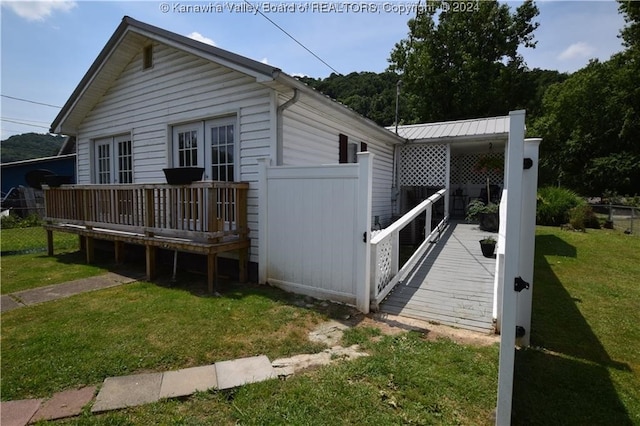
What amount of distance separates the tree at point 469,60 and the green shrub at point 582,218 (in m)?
12.6

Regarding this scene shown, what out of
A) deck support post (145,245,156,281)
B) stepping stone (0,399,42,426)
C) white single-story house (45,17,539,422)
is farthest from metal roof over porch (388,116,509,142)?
stepping stone (0,399,42,426)

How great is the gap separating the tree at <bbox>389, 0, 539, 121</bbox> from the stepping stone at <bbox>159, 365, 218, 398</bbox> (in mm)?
23987

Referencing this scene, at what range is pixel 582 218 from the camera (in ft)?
36.2

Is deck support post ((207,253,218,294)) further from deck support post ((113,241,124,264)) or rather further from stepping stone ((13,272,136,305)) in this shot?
deck support post ((113,241,124,264))

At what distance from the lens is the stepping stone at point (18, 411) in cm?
214

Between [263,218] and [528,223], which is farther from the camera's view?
[263,218]

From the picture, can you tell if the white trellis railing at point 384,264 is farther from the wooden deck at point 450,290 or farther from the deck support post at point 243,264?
the deck support post at point 243,264

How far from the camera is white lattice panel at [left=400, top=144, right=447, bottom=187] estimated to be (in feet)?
31.2

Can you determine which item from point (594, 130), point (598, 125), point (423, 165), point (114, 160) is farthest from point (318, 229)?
point (598, 125)

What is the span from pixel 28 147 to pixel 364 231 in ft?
146

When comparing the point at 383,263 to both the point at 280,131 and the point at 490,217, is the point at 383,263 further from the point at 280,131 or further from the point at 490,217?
the point at 490,217

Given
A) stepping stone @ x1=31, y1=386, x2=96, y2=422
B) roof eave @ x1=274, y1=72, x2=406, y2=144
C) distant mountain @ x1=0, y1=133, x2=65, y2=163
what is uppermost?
distant mountain @ x1=0, y1=133, x2=65, y2=163

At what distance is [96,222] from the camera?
646cm

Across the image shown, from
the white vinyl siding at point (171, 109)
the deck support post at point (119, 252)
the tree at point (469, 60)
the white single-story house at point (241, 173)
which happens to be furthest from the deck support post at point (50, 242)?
the tree at point (469, 60)
